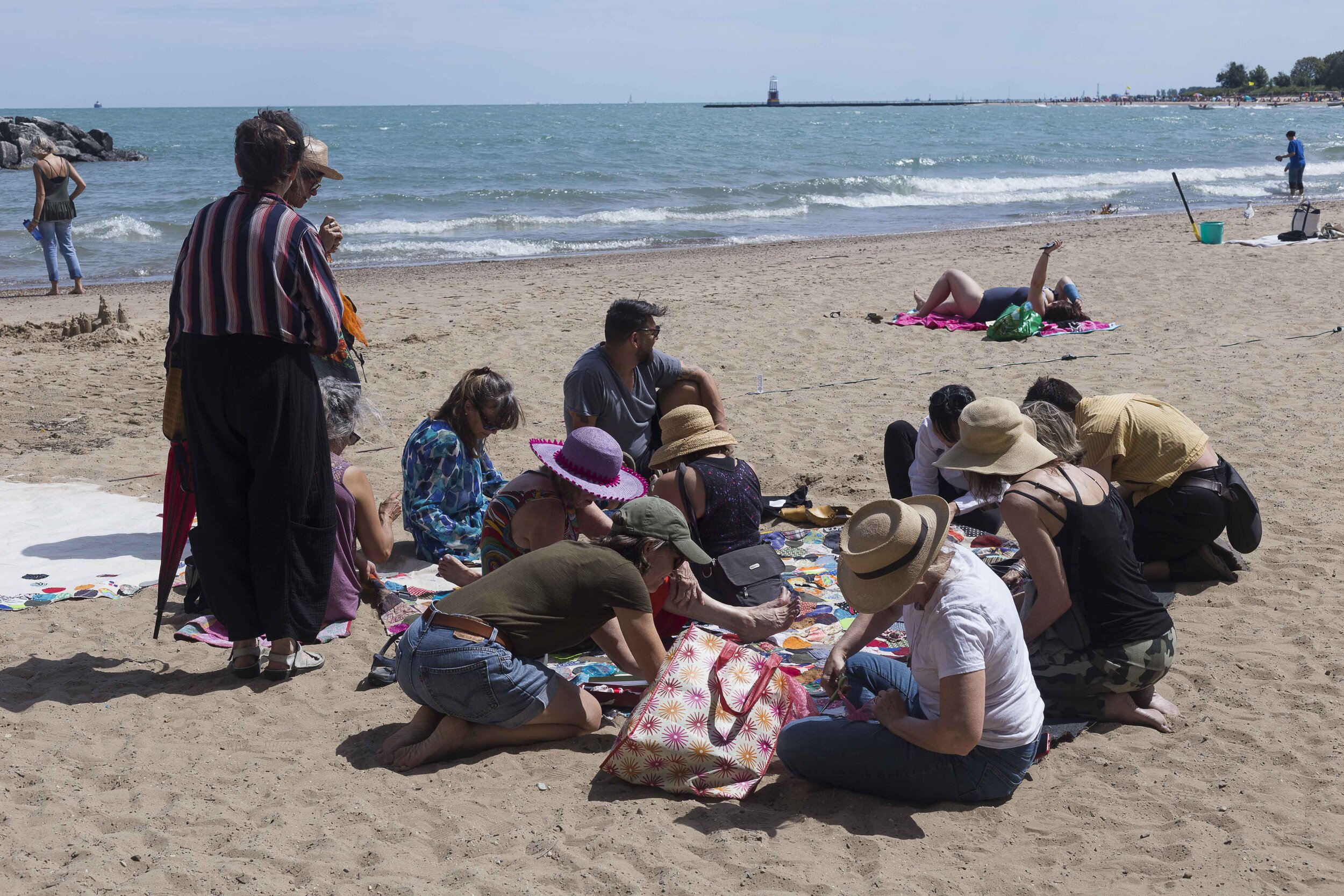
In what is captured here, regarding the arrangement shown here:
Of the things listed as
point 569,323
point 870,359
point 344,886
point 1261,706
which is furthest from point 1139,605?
point 569,323

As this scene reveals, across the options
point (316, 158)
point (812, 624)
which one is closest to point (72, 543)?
point (316, 158)

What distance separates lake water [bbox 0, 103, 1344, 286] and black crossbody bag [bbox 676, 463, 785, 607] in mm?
12719

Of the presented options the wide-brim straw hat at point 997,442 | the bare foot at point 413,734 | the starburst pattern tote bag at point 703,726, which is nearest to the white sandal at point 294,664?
the bare foot at point 413,734

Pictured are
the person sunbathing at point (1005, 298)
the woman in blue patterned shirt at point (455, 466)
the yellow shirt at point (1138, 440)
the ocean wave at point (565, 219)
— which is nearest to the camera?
the yellow shirt at point (1138, 440)

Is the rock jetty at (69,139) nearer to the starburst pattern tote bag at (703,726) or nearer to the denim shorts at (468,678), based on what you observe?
the denim shorts at (468,678)

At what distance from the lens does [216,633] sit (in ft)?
13.3

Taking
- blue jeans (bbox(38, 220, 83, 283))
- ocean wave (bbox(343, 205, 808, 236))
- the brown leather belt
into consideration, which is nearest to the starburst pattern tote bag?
the brown leather belt

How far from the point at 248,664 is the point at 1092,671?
107 inches

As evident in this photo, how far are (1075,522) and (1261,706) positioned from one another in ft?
3.12

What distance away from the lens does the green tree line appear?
11462 centimetres

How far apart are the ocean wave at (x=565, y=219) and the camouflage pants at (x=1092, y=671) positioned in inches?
687

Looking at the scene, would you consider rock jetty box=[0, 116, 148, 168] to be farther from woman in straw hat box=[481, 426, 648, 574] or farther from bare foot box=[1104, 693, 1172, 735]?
bare foot box=[1104, 693, 1172, 735]

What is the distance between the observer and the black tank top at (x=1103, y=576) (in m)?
3.09

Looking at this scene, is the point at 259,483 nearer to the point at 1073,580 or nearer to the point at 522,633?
the point at 522,633
